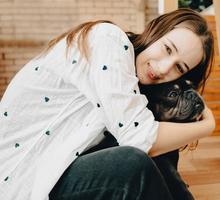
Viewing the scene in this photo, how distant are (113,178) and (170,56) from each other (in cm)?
38

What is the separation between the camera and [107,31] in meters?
0.87

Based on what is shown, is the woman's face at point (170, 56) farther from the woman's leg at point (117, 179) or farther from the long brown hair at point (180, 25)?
the woman's leg at point (117, 179)

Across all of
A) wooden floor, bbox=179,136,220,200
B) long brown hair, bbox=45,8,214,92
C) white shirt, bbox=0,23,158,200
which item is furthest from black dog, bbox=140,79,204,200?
wooden floor, bbox=179,136,220,200

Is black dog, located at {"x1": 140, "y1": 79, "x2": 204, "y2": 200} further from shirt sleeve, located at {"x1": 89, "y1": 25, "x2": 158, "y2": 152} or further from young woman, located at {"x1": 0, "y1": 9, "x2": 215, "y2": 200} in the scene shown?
shirt sleeve, located at {"x1": 89, "y1": 25, "x2": 158, "y2": 152}

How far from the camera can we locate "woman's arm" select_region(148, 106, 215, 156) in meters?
0.85

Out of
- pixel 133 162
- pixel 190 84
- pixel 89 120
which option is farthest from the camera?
pixel 190 84

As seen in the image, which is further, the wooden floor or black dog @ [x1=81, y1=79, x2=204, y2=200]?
the wooden floor

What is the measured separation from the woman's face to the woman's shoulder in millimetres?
111

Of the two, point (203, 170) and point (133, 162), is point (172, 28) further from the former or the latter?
point (203, 170)

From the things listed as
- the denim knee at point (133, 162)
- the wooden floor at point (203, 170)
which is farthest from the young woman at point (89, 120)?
the wooden floor at point (203, 170)

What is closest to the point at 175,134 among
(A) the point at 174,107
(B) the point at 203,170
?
(A) the point at 174,107

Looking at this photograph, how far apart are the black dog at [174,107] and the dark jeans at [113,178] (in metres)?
0.28

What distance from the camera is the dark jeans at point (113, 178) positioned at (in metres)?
0.75

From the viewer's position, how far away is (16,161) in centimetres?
85
